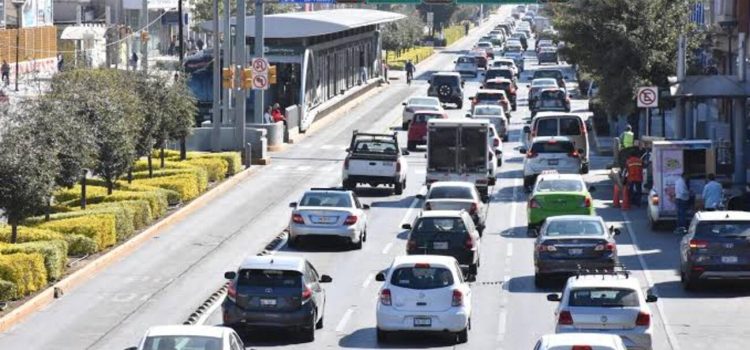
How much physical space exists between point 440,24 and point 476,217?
457 feet

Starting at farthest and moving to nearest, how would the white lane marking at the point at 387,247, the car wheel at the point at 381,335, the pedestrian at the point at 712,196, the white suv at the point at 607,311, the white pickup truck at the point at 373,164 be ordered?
the white pickup truck at the point at 373,164 < the pedestrian at the point at 712,196 < the white lane marking at the point at 387,247 < the car wheel at the point at 381,335 < the white suv at the point at 607,311

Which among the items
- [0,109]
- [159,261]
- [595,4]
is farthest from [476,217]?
[595,4]

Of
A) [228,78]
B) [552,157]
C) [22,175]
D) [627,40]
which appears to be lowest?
[552,157]

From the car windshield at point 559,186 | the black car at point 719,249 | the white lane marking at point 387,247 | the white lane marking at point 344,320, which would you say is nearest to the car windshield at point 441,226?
the white lane marking at point 344,320

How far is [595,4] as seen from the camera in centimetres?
6066

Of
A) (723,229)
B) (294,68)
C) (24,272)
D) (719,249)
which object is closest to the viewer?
(24,272)

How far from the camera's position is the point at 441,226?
36.0 m

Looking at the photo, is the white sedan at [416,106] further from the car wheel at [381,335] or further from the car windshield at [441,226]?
the car wheel at [381,335]

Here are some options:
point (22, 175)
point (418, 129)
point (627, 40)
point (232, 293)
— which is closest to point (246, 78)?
point (418, 129)

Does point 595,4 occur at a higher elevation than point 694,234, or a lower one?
higher

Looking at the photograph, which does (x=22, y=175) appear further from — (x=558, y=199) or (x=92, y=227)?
(x=558, y=199)

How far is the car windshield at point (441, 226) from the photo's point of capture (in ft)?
118

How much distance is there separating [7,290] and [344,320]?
5965 millimetres

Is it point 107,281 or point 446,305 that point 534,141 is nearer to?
point 107,281
